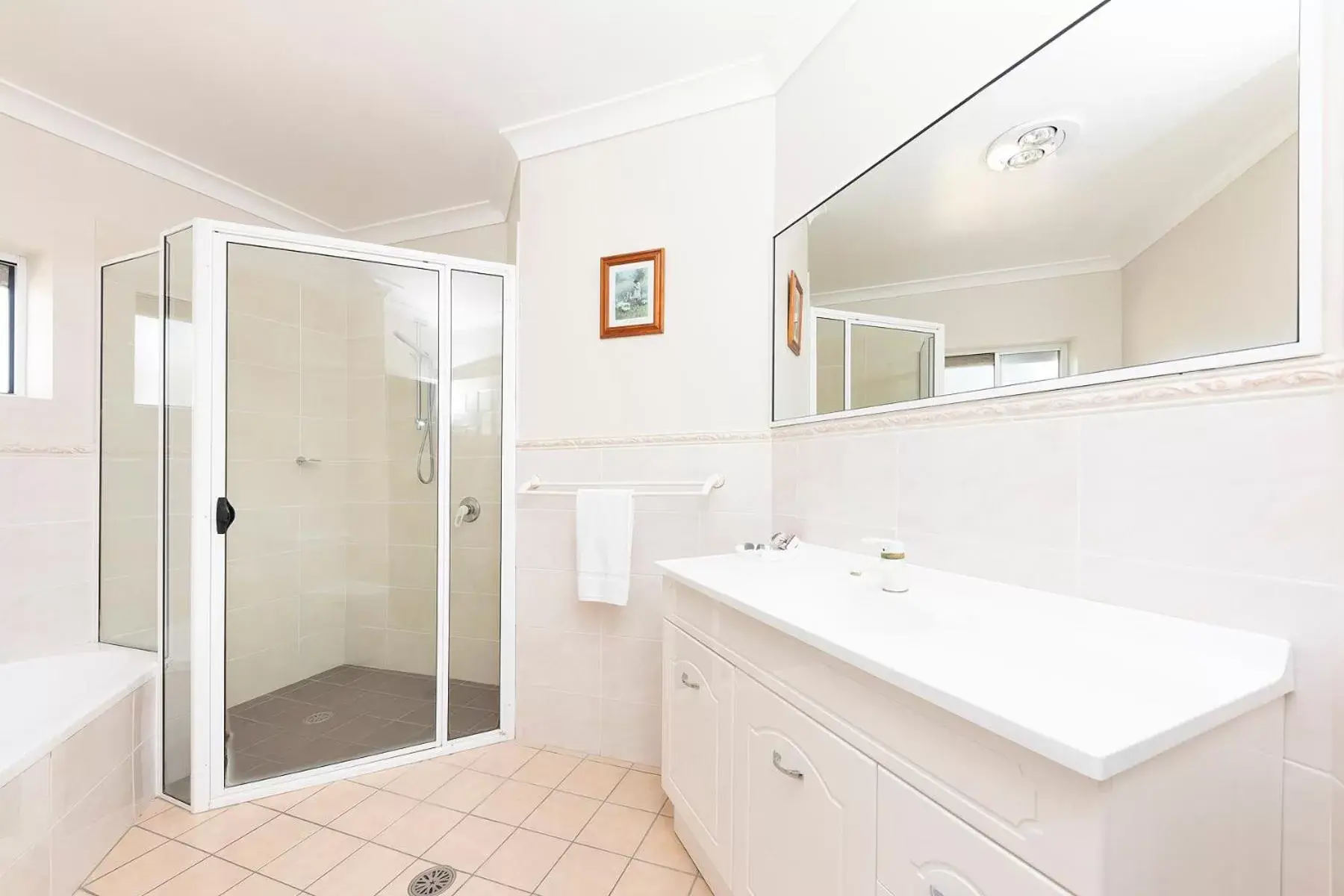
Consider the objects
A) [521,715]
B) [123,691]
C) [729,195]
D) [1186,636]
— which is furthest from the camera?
[521,715]

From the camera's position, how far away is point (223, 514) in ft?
5.89

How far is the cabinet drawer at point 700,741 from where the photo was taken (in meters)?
1.24

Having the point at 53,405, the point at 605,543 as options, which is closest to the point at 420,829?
the point at 605,543

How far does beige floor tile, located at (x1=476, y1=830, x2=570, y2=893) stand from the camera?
4.67ft

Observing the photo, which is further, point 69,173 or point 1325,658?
point 69,173

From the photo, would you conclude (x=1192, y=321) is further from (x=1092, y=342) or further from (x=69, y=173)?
(x=69, y=173)

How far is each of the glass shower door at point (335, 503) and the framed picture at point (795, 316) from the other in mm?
1354

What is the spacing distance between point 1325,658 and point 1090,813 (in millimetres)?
431

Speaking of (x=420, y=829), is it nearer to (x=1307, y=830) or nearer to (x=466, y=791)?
(x=466, y=791)

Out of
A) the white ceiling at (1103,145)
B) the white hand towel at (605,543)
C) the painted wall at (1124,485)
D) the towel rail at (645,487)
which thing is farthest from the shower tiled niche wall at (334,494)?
the white ceiling at (1103,145)

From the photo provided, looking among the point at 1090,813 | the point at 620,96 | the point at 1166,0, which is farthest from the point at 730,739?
the point at 620,96

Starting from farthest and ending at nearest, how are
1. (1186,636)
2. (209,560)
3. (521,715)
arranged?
(521,715)
(209,560)
(1186,636)

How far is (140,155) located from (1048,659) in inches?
135

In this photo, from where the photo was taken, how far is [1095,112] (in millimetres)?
952
